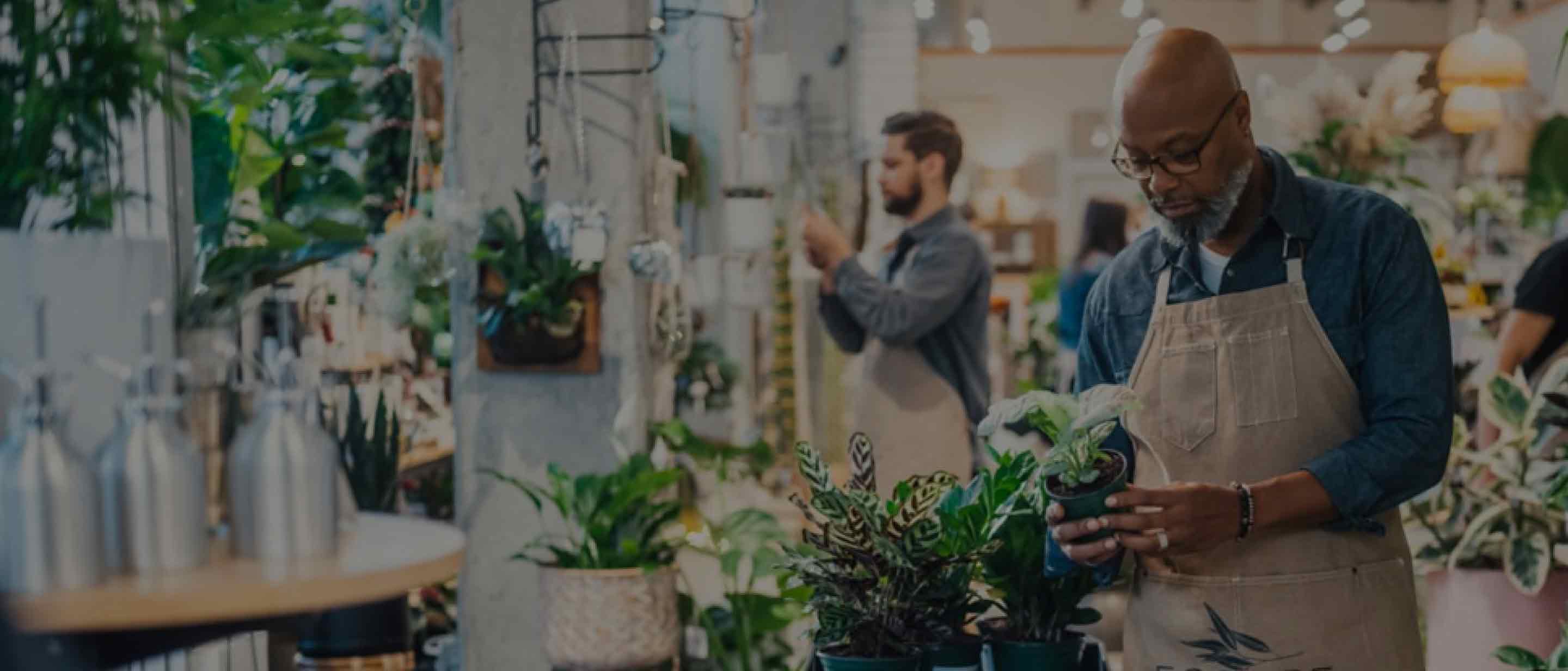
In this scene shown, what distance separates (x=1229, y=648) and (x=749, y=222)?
3352mm

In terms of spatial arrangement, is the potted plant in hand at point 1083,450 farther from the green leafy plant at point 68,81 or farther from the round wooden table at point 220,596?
the green leafy plant at point 68,81

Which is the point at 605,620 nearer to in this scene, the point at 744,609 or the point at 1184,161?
the point at 744,609

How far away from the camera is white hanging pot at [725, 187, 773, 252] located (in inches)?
214

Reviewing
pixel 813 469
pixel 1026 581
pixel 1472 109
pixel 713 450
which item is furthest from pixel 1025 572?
pixel 1472 109

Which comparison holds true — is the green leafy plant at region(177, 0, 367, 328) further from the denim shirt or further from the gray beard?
the denim shirt

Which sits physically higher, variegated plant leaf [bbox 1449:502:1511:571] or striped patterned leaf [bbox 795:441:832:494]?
striped patterned leaf [bbox 795:441:832:494]

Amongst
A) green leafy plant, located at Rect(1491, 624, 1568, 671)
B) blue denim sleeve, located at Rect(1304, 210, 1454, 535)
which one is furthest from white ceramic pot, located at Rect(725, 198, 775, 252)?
blue denim sleeve, located at Rect(1304, 210, 1454, 535)

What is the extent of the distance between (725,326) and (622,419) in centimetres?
463

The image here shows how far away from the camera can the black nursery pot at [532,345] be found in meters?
4.01

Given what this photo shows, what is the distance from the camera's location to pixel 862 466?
98.0 inches

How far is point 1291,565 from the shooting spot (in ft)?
7.36

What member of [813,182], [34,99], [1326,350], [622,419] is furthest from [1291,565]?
[813,182]

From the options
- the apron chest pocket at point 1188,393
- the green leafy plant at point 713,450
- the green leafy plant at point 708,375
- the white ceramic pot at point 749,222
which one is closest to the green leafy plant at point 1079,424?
the apron chest pocket at point 1188,393

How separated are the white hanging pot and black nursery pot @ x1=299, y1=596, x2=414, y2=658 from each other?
2.08m
